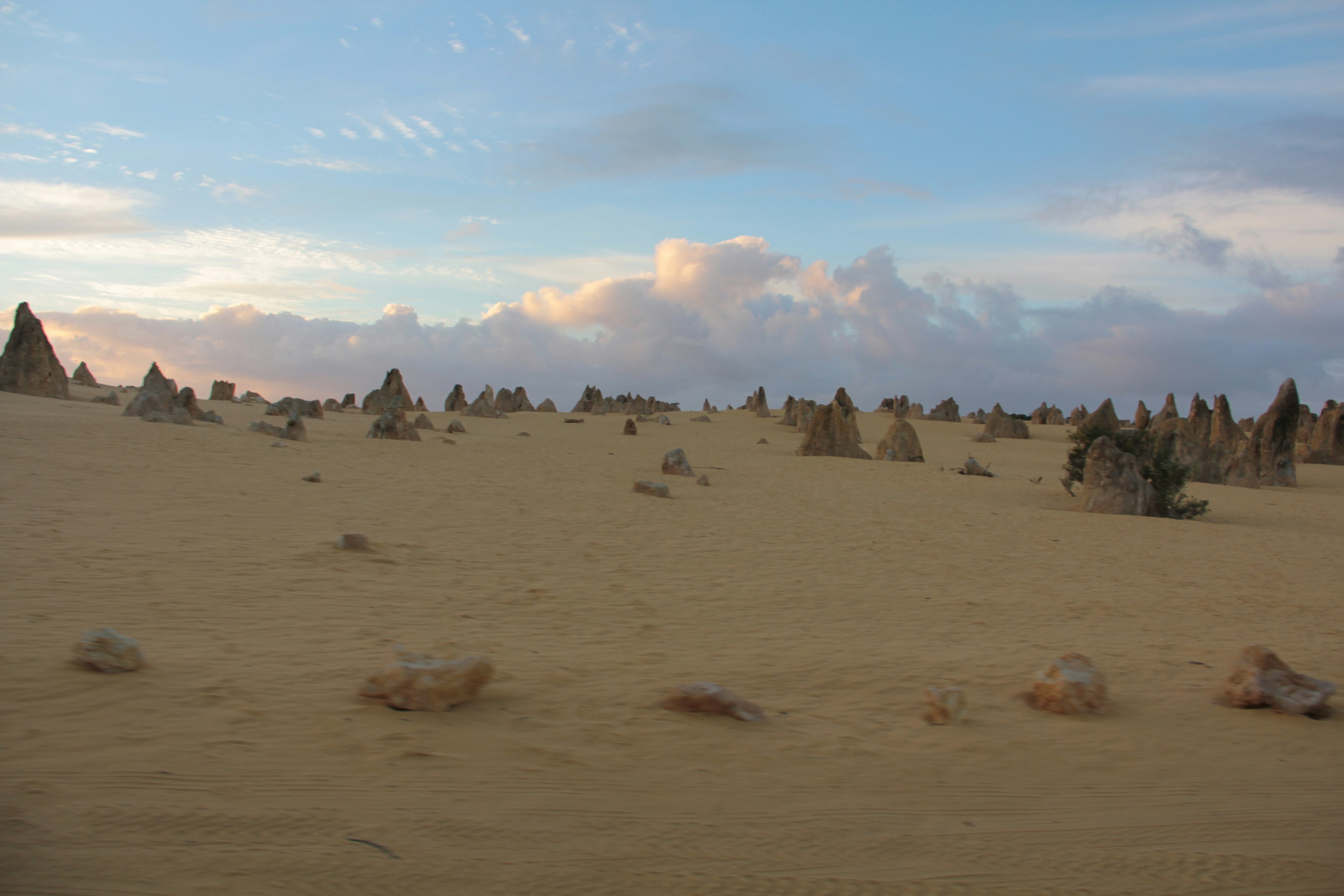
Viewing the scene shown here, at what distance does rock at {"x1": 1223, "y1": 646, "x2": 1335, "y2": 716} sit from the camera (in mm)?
5133

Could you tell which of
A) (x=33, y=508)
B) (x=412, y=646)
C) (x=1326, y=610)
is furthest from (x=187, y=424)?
(x=1326, y=610)

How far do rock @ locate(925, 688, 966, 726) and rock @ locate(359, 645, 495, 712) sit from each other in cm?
247

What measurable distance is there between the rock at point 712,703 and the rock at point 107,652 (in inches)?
105

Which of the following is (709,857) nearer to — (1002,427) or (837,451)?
(837,451)

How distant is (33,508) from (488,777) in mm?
7413

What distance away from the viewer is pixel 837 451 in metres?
25.1

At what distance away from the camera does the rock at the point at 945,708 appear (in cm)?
479

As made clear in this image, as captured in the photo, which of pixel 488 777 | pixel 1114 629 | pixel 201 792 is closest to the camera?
pixel 201 792

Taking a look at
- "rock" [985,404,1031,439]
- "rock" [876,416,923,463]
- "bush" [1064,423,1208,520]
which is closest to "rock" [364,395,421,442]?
"rock" [876,416,923,463]

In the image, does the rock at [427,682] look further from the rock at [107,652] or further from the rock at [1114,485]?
the rock at [1114,485]

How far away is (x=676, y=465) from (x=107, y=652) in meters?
13.4

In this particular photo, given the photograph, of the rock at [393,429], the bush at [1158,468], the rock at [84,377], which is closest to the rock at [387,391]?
the rock at [84,377]

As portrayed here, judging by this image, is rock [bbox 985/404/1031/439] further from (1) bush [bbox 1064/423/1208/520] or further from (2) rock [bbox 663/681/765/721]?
(2) rock [bbox 663/681/765/721]

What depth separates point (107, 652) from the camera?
161 inches
